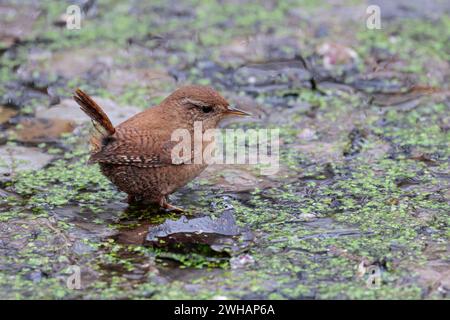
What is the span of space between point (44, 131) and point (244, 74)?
211 cm

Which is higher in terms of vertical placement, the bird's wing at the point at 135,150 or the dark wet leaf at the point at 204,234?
the bird's wing at the point at 135,150

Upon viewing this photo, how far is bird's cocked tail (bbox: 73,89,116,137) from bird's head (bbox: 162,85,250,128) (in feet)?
1.86

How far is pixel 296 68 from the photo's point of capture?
7633 mm

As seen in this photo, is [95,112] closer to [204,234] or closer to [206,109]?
[206,109]

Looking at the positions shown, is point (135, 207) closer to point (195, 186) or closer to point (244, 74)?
point (195, 186)

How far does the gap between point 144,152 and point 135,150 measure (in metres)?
0.06

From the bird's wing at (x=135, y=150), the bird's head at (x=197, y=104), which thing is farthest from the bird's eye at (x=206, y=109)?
the bird's wing at (x=135, y=150)

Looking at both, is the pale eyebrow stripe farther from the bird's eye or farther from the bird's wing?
the bird's wing

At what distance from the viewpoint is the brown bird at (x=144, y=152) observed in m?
4.92

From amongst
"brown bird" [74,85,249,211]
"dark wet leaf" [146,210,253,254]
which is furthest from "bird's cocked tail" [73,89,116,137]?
"dark wet leaf" [146,210,253,254]

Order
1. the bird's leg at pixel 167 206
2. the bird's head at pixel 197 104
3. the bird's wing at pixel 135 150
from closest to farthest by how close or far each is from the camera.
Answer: the bird's wing at pixel 135 150 < the bird's leg at pixel 167 206 < the bird's head at pixel 197 104

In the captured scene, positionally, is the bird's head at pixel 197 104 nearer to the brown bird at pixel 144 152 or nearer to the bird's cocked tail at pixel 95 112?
the brown bird at pixel 144 152
